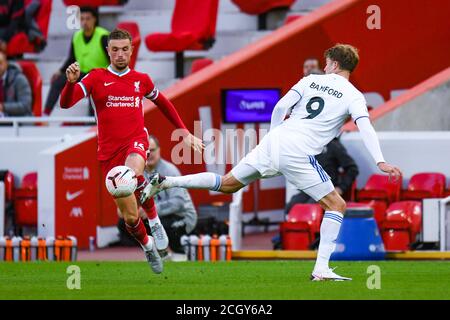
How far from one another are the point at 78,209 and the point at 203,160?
176cm

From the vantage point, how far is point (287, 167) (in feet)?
38.3

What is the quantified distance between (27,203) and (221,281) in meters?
7.04

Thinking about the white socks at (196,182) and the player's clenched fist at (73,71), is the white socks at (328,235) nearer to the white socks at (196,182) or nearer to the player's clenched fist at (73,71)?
the white socks at (196,182)

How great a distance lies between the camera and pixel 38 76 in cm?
2117

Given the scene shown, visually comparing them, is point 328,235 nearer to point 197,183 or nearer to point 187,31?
point 197,183

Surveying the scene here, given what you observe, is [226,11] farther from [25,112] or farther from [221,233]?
[221,233]

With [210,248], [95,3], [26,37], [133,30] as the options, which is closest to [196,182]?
[210,248]

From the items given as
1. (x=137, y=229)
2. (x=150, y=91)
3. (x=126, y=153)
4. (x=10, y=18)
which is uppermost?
(x=10, y=18)

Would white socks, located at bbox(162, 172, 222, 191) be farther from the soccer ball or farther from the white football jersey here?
the white football jersey

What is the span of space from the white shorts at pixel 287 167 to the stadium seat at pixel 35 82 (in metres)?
9.84

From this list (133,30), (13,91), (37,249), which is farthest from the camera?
(133,30)

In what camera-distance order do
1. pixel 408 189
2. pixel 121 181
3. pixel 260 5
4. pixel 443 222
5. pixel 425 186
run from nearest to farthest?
pixel 121 181 < pixel 443 222 < pixel 425 186 < pixel 408 189 < pixel 260 5

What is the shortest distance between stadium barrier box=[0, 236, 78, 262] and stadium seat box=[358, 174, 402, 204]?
135 inches
